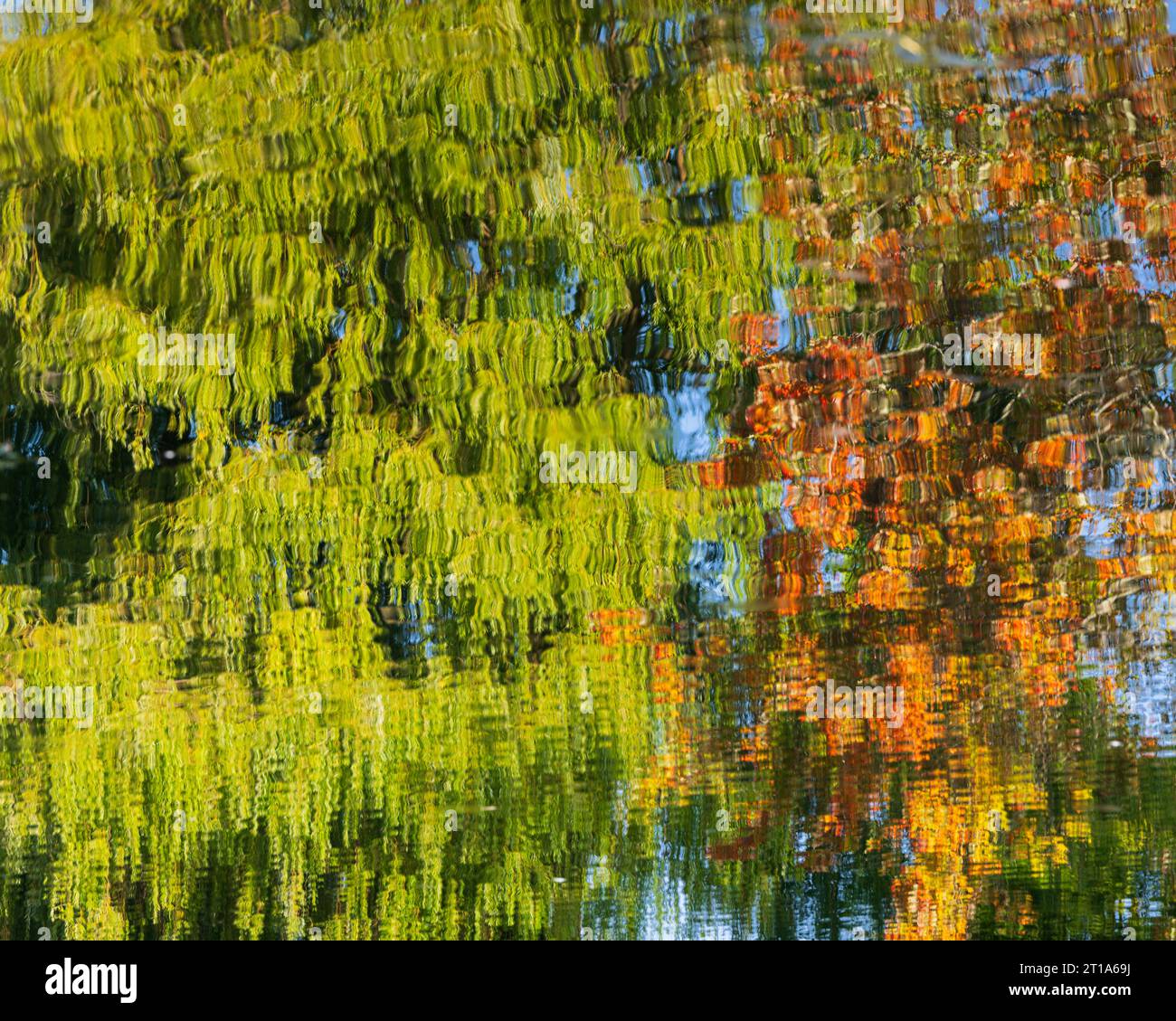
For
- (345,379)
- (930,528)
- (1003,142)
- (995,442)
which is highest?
(1003,142)

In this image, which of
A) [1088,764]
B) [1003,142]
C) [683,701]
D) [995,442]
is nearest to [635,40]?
[1003,142]

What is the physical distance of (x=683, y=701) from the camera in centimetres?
271

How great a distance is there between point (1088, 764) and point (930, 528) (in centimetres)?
72

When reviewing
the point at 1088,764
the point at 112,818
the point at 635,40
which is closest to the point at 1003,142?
the point at 635,40

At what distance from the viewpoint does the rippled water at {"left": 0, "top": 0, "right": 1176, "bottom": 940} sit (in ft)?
8.69

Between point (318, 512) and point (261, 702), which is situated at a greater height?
point (318, 512)

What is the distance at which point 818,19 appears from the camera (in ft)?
9.32

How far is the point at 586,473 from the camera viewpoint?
268 cm

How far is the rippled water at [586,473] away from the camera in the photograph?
2.65 metres
